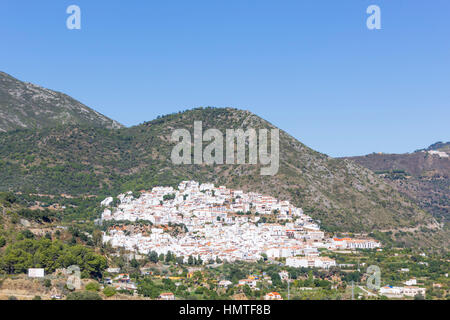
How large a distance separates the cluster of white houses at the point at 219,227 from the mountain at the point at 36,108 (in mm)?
30932

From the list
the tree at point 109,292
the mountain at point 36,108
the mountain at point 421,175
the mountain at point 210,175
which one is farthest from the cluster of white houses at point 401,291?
the mountain at point 36,108

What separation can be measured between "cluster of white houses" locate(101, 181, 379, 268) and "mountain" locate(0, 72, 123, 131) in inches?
1218

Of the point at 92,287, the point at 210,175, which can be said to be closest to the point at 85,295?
the point at 92,287

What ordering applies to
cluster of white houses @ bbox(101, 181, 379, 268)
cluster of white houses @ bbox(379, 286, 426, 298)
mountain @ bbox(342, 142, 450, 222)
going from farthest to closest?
mountain @ bbox(342, 142, 450, 222), cluster of white houses @ bbox(101, 181, 379, 268), cluster of white houses @ bbox(379, 286, 426, 298)

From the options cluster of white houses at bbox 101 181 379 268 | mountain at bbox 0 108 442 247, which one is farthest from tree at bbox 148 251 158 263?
mountain at bbox 0 108 442 247

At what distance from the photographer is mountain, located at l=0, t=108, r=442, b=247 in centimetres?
5694

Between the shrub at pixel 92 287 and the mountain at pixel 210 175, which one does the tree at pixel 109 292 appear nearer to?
the shrub at pixel 92 287

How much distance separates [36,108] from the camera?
90.0 metres

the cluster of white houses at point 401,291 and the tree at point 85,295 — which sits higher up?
the tree at point 85,295

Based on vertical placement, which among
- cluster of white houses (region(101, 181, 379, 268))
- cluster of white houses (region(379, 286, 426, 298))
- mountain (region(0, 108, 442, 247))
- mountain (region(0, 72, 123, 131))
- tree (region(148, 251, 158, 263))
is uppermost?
mountain (region(0, 72, 123, 131))

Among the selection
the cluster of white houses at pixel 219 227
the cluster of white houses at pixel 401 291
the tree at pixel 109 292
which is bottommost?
the cluster of white houses at pixel 401 291

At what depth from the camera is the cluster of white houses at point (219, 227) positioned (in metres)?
44.1

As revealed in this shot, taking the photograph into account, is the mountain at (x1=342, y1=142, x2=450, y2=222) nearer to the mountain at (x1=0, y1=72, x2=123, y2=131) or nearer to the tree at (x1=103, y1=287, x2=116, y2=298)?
the mountain at (x1=0, y1=72, x2=123, y2=131)
